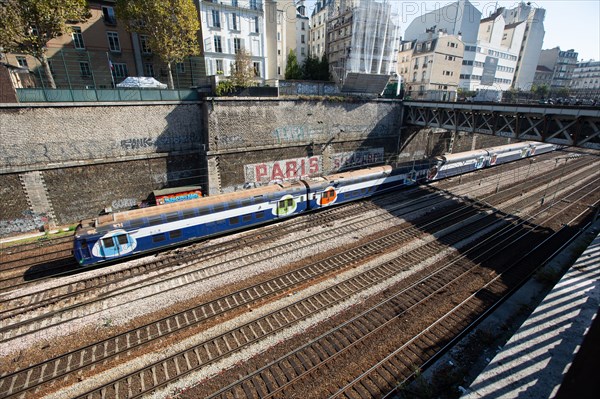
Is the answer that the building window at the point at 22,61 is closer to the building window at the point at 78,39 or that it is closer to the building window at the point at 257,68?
the building window at the point at 78,39

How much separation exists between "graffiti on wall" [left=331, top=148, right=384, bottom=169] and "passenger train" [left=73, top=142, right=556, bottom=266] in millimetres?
7357

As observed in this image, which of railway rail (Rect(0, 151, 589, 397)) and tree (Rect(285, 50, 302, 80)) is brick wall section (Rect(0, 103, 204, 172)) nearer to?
railway rail (Rect(0, 151, 589, 397))

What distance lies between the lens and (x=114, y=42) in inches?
1499

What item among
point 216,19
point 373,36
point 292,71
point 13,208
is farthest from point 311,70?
point 13,208

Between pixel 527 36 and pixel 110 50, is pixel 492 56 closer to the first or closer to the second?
pixel 527 36

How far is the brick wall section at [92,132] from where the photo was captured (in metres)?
21.6

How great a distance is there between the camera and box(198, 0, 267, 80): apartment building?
40281 mm

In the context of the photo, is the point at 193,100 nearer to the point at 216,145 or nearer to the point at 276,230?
the point at 216,145

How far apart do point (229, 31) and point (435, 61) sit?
4644 centimetres

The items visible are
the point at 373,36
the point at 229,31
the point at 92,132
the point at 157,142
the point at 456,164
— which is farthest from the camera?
the point at 373,36

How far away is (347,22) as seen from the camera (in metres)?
58.1

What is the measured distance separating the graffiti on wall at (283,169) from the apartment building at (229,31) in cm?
1953

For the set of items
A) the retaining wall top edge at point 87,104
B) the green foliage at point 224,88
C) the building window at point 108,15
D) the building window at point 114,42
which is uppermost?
the building window at point 108,15

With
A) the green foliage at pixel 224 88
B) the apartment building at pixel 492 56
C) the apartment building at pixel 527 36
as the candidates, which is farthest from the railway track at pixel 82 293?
the apartment building at pixel 527 36
